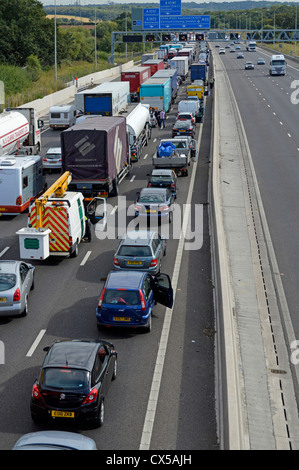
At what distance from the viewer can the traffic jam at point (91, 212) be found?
13.1 metres

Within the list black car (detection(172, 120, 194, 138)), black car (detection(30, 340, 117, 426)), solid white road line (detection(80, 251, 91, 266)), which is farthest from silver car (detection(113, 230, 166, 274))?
black car (detection(172, 120, 194, 138))

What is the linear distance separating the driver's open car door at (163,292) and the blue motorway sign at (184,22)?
313 ft

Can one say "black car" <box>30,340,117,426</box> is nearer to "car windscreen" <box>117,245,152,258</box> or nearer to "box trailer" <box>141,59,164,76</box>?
"car windscreen" <box>117,245,152,258</box>

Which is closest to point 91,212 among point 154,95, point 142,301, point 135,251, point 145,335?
point 135,251

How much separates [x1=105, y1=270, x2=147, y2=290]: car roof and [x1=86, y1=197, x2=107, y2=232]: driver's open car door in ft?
29.3

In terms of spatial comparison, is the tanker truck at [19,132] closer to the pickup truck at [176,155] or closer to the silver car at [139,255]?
the pickup truck at [176,155]

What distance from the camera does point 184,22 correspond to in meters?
108

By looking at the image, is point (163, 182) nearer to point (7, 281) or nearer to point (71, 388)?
point (7, 281)

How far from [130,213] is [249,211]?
5.08 meters

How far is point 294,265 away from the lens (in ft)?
72.4

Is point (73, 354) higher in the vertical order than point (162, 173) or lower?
lower

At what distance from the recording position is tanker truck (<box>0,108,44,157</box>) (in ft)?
121

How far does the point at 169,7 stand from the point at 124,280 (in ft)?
318

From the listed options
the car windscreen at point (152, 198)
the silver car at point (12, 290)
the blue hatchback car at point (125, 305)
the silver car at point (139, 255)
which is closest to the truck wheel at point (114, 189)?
the car windscreen at point (152, 198)
